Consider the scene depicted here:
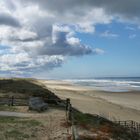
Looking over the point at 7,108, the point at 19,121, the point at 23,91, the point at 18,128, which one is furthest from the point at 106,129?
the point at 23,91

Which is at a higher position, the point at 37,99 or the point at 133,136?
the point at 37,99

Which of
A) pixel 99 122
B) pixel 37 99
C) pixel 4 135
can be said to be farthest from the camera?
pixel 37 99

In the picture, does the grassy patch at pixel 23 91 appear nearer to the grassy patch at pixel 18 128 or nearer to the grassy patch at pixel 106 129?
the grassy patch at pixel 106 129

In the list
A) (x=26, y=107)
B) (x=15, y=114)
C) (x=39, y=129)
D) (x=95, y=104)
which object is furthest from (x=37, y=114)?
(x=95, y=104)

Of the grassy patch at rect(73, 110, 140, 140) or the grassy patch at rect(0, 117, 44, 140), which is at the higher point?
the grassy patch at rect(0, 117, 44, 140)

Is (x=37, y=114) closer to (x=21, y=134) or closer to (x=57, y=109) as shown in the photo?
(x=57, y=109)

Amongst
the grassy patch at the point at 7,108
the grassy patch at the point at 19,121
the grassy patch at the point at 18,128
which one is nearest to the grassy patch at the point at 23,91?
the grassy patch at the point at 7,108

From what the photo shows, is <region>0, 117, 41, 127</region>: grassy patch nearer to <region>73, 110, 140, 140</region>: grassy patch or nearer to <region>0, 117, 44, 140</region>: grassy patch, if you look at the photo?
<region>0, 117, 44, 140</region>: grassy patch

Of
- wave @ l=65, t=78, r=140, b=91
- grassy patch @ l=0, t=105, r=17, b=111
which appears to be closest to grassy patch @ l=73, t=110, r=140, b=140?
grassy patch @ l=0, t=105, r=17, b=111

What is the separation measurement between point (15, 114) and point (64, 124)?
17.2 ft

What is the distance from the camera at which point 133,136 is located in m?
20.8

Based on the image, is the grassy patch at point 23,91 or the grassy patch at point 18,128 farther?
the grassy patch at point 23,91

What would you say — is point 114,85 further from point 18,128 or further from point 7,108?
point 18,128

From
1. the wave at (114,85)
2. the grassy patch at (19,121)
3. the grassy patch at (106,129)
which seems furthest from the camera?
the wave at (114,85)
